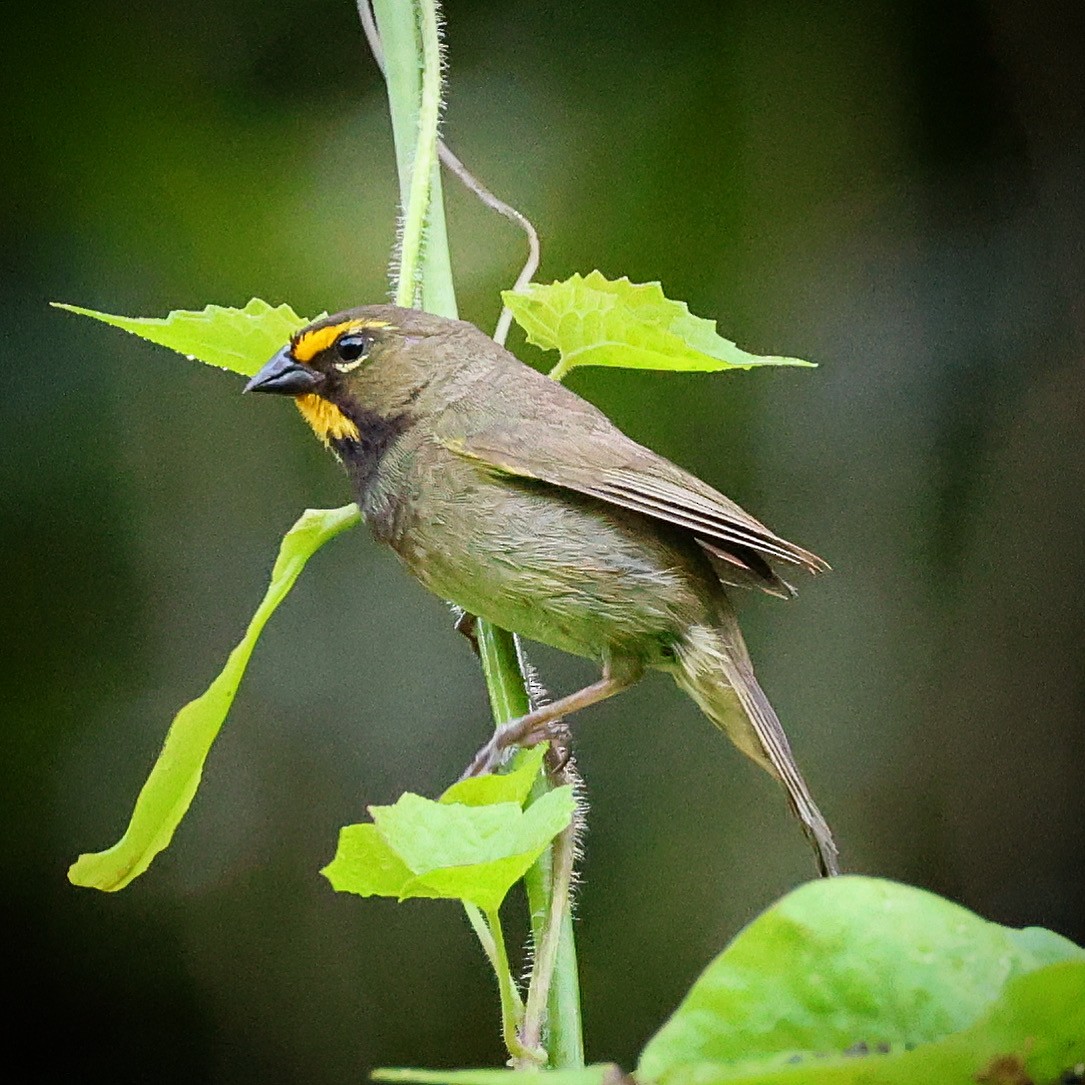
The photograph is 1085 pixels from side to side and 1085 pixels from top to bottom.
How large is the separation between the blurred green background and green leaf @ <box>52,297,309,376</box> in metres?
0.87

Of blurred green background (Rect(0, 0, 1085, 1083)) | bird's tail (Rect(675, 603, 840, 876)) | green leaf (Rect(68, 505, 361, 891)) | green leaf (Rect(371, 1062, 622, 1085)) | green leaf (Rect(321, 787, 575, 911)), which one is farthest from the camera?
blurred green background (Rect(0, 0, 1085, 1083))

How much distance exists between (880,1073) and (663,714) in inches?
58.9

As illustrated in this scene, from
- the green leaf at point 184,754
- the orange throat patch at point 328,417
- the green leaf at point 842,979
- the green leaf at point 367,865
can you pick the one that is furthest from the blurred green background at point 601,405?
the green leaf at point 842,979

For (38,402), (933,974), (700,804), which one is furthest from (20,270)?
(933,974)

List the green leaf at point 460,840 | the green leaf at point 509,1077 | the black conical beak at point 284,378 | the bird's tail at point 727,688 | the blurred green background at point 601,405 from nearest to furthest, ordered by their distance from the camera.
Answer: the green leaf at point 509,1077 < the green leaf at point 460,840 < the black conical beak at point 284,378 < the bird's tail at point 727,688 < the blurred green background at point 601,405

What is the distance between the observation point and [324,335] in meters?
0.82

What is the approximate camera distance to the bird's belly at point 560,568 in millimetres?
811

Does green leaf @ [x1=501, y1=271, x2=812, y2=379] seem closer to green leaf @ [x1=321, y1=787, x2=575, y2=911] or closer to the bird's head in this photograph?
the bird's head

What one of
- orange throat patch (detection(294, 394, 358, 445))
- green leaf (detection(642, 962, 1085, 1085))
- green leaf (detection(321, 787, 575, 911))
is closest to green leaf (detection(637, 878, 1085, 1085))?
green leaf (detection(642, 962, 1085, 1085))

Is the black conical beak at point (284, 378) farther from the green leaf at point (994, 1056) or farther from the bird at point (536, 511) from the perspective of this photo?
the green leaf at point (994, 1056)

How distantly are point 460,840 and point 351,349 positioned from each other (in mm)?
437

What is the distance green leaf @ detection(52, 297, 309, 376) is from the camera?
25.3 inches

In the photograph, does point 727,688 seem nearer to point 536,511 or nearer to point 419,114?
point 536,511

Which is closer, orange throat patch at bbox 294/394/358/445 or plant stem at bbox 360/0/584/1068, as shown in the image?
plant stem at bbox 360/0/584/1068
